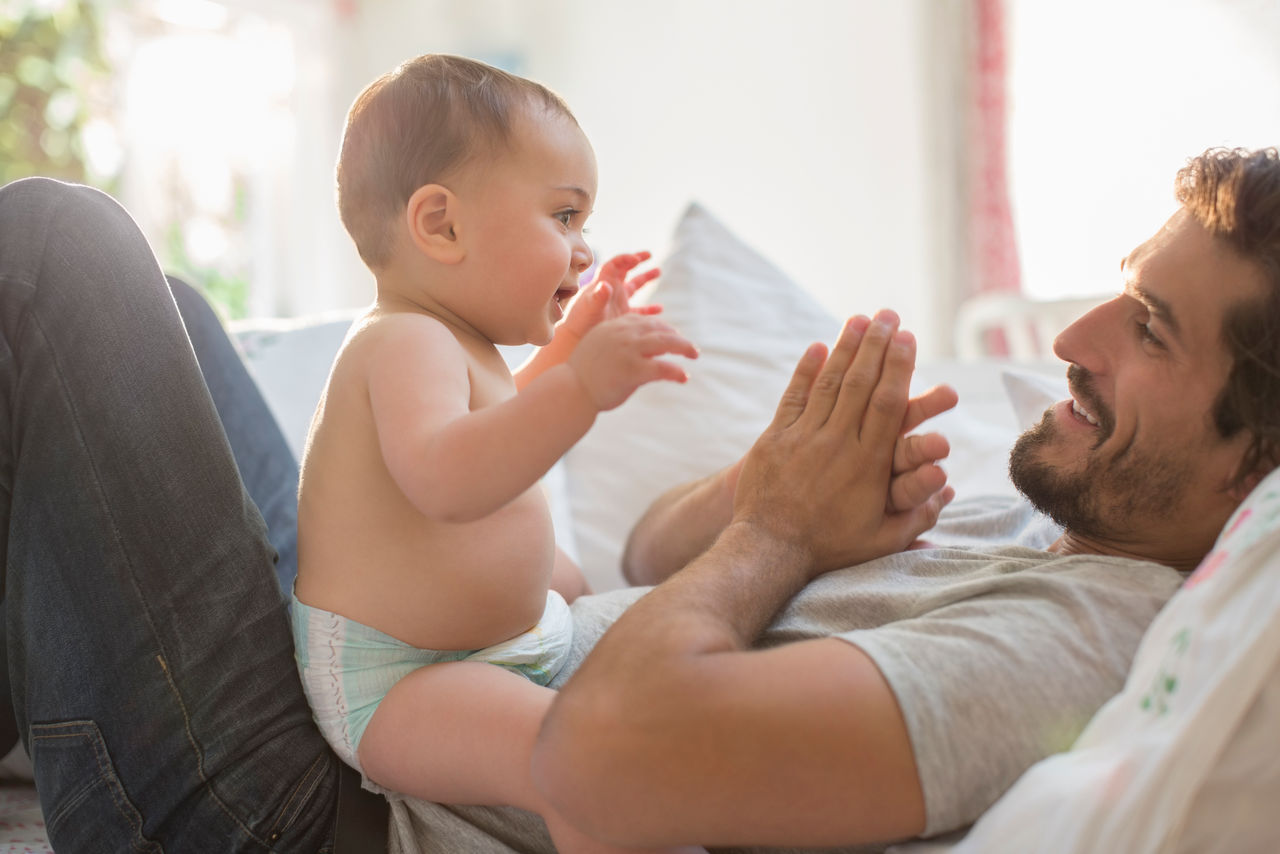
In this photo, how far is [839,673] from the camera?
72 centimetres

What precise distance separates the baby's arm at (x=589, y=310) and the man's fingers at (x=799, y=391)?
19 centimetres

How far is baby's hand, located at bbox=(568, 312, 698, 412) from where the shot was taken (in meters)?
0.73

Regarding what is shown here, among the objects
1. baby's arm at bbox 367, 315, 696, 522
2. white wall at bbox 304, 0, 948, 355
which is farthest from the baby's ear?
white wall at bbox 304, 0, 948, 355

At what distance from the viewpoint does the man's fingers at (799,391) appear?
105cm

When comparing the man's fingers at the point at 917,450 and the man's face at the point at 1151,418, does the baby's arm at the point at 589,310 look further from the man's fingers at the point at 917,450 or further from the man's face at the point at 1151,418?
the man's face at the point at 1151,418

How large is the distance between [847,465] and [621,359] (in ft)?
1.13

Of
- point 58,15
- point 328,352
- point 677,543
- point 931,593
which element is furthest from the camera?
point 58,15

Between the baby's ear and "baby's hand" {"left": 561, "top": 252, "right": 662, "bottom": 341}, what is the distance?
0.78 ft

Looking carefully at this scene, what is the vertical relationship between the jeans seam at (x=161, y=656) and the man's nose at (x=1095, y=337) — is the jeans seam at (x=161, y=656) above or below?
below

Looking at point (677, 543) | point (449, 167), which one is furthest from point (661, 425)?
point (449, 167)

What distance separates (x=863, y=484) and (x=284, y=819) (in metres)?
0.63

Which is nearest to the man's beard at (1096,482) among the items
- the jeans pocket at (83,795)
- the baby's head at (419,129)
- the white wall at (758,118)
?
the baby's head at (419,129)

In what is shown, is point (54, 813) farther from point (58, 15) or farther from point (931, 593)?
point (58, 15)

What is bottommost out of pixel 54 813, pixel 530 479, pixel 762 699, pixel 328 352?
pixel 54 813
